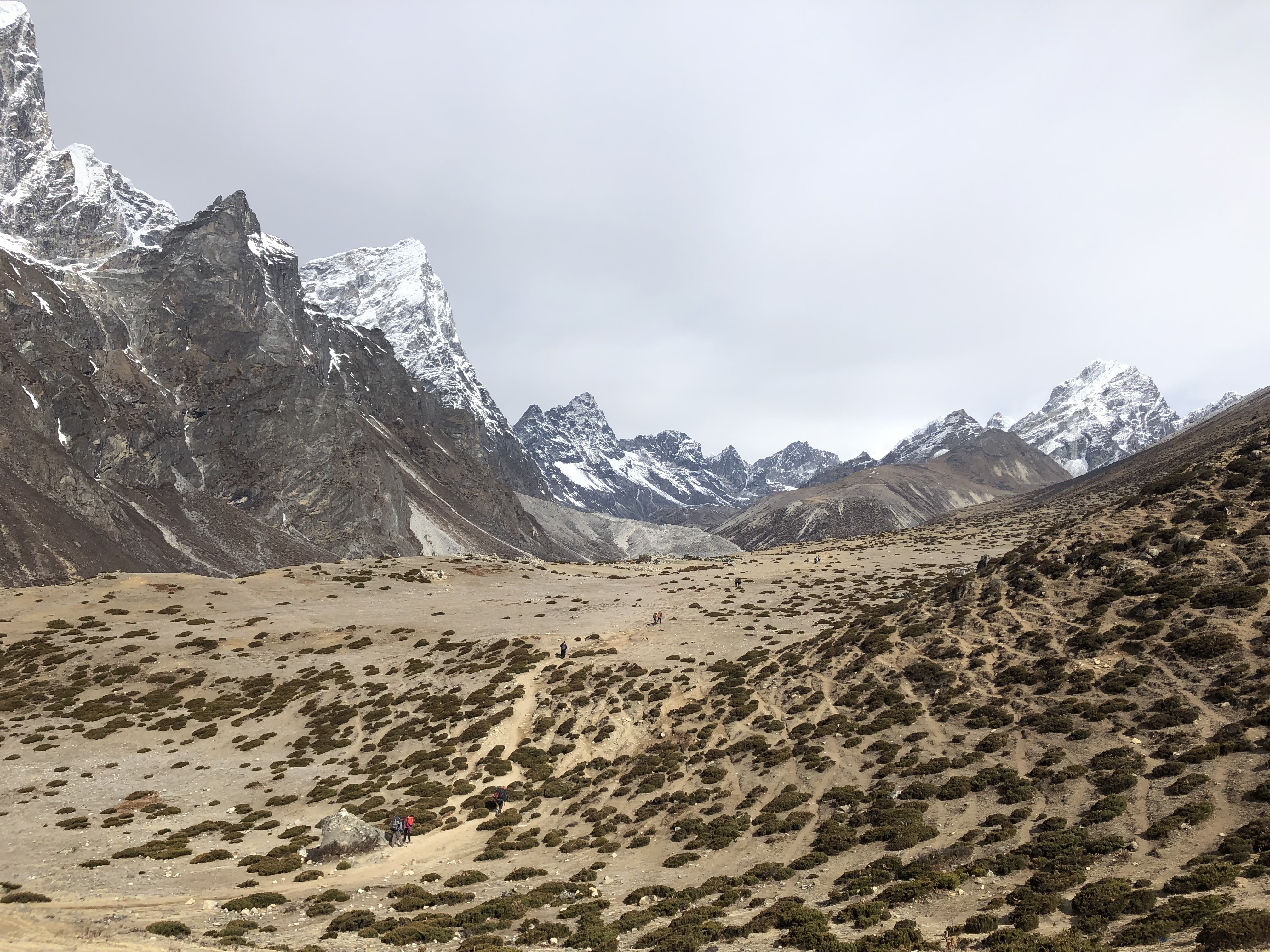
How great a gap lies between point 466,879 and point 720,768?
16.1 m

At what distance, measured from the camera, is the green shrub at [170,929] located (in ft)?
86.0

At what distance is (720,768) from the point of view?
41.7 metres

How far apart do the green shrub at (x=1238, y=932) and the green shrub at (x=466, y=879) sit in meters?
28.0

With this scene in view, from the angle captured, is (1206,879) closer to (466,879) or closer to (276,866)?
(466,879)

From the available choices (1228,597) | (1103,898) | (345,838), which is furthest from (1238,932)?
(345,838)

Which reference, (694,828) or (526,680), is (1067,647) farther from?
(526,680)

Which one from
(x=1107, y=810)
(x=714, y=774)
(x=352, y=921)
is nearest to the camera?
(x=1107, y=810)

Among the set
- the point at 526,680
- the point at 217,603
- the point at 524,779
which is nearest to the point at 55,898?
the point at 524,779

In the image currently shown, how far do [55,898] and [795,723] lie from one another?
129ft

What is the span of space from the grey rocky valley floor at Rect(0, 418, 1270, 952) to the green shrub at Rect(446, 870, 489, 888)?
17 centimetres

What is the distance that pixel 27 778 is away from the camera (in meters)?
48.8

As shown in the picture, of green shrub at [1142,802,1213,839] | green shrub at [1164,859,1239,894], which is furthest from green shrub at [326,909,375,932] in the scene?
green shrub at [1142,802,1213,839]

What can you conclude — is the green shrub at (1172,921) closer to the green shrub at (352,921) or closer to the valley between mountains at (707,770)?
the valley between mountains at (707,770)

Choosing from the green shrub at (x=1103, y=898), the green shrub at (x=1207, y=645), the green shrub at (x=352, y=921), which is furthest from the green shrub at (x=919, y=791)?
the green shrub at (x=352, y=921)
